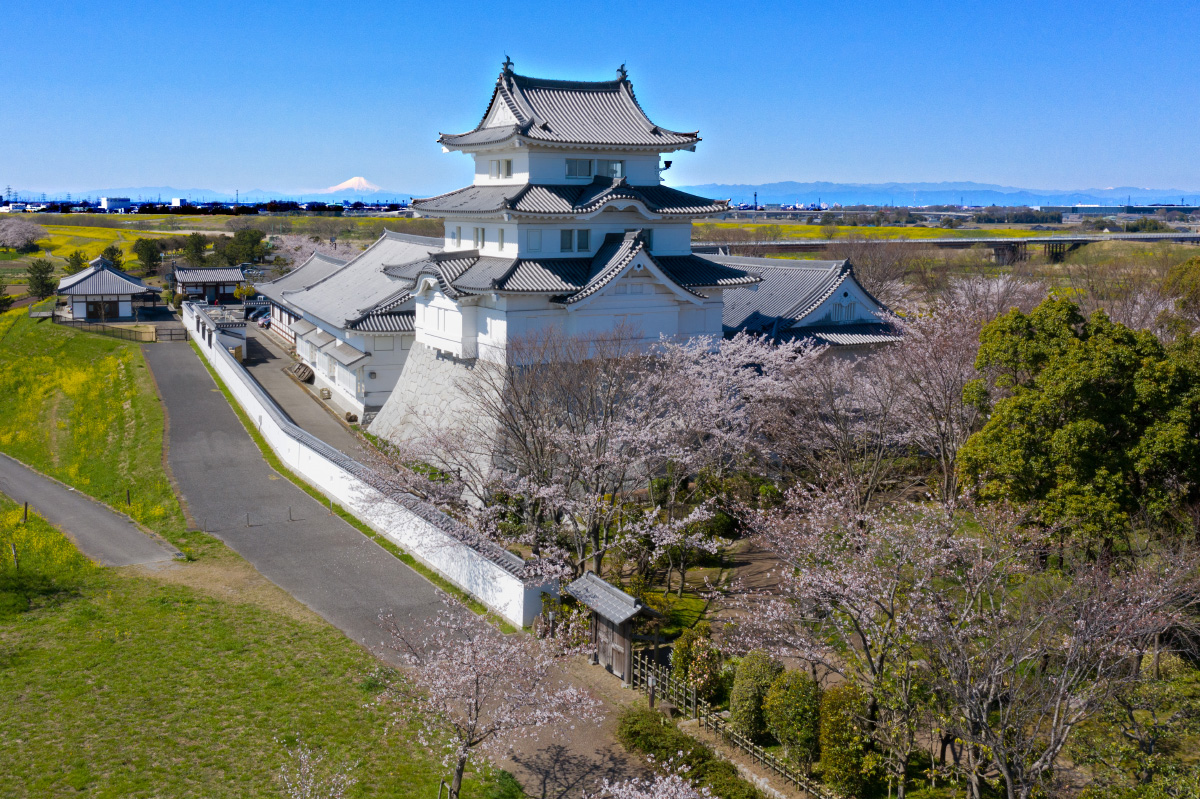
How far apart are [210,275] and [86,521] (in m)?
47.4

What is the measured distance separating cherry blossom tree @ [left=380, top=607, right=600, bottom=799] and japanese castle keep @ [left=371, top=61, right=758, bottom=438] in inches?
511

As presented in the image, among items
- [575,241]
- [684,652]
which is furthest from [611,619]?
[575,241]

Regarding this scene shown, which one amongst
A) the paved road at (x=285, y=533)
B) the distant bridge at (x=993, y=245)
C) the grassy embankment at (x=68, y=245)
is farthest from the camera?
the grassy embankment at (x=68, y=245)

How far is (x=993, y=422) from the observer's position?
57.3 feet

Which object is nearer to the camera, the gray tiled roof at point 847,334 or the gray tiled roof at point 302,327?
the gray tiled roof at point 847,334

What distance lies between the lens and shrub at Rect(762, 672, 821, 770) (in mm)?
13391

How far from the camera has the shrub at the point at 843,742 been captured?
42.2ft

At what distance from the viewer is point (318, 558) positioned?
22531mm

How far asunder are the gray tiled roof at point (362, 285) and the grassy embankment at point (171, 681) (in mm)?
15274

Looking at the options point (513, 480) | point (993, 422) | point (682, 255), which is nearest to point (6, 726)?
point (513, 480)

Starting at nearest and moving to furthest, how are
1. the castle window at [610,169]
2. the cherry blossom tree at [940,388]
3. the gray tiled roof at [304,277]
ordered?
the cherry blossom tree at [940,388] → the castle window at [610,169] → the gray tiled roof at [304,277]

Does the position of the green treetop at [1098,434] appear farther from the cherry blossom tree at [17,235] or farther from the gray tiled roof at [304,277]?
the cherry blossom tree at [17,235]

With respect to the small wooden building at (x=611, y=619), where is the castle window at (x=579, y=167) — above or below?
above

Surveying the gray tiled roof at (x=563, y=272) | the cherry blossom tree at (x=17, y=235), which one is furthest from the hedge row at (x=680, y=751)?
the cherry blossom tree at (x=17, y=235)
